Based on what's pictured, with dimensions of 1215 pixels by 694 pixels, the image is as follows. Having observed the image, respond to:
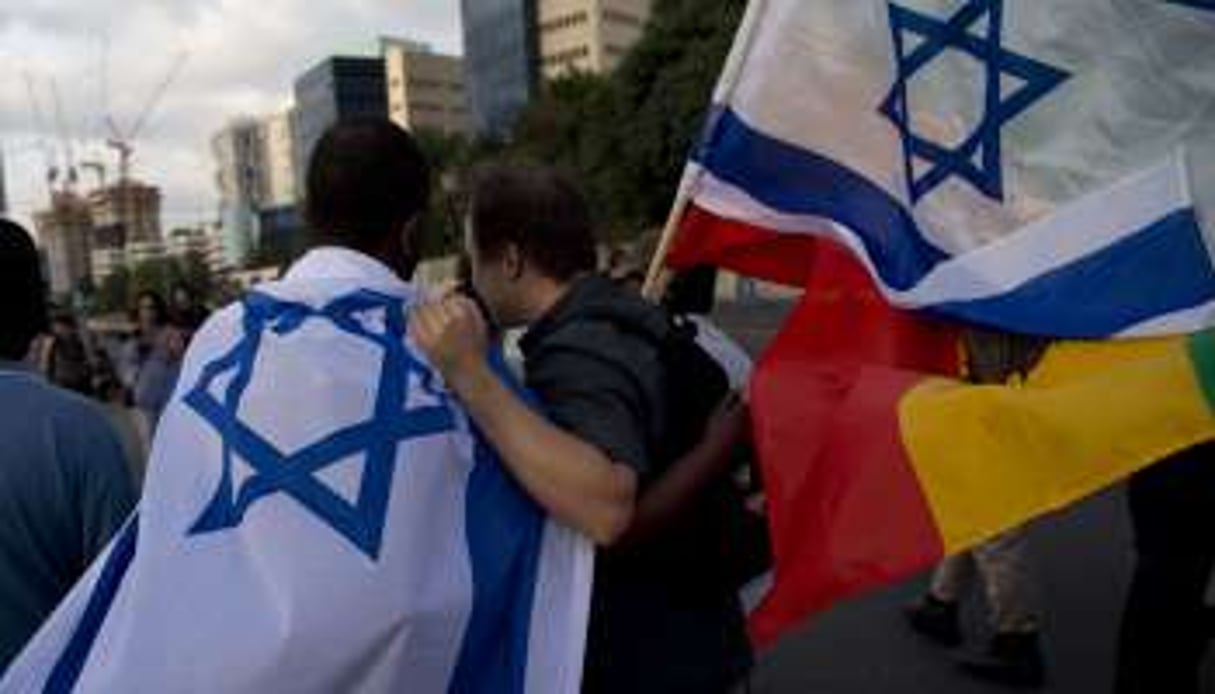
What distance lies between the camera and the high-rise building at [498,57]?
11094cm

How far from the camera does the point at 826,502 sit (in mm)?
2682

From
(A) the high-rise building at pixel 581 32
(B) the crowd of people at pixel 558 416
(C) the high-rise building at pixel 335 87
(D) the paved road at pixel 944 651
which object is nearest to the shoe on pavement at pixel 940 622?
(D) the paved road at pixel 944 651

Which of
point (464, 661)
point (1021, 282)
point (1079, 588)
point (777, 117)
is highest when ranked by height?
point (777, 117)

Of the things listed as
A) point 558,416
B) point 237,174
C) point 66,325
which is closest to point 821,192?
point 558,416

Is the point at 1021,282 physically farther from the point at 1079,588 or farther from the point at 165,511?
the point at 1079,588

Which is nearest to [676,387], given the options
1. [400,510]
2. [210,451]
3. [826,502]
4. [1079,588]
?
[826,502]

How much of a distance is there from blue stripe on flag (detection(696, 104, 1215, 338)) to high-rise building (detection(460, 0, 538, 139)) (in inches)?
4120

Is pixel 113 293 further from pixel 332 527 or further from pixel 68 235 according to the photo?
pixel 332 527

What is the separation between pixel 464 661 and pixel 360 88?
5408 inches

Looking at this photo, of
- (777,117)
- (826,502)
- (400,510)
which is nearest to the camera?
(400,510)

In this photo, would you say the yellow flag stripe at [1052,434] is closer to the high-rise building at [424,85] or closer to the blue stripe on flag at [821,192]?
the blue stripe on flag at [821,192]

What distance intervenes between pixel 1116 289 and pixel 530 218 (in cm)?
98

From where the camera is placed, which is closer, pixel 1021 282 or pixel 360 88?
pixel 1021 282

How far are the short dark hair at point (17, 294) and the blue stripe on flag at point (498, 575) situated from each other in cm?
93
